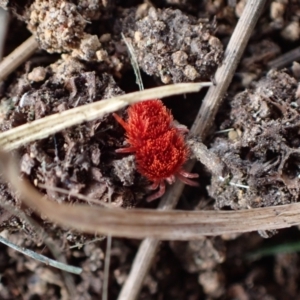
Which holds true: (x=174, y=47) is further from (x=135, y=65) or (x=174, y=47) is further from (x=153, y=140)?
(x=153, y=140)

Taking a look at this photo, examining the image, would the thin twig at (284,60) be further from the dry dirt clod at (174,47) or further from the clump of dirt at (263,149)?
the dry dirt clod at (174,47)

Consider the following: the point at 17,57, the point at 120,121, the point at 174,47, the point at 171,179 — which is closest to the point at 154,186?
the point at 171,179

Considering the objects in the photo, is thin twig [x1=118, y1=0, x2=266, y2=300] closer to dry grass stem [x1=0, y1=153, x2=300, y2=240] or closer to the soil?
the soil

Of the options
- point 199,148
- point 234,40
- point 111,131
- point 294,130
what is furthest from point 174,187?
point 234,40

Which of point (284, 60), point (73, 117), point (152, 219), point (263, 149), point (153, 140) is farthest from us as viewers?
point (284, 60)

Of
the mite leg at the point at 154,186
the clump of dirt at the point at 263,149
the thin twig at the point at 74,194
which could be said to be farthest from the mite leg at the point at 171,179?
the thin twig at the point at 74,194

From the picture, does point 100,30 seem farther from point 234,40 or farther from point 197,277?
point 197,277
